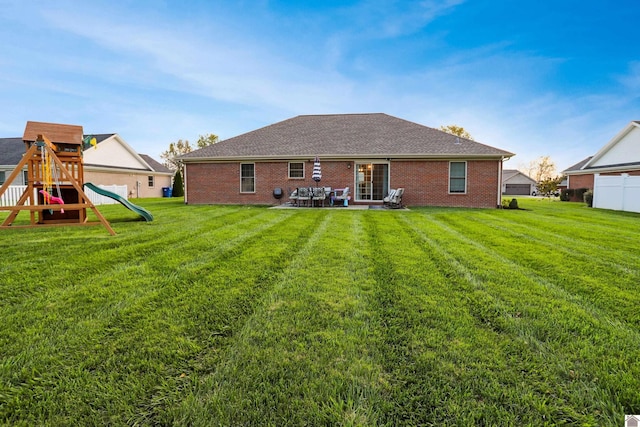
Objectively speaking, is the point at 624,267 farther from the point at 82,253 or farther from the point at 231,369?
the point at 82,253

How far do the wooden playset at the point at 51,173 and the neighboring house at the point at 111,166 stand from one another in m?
15.0

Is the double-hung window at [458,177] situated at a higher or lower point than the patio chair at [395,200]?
higher

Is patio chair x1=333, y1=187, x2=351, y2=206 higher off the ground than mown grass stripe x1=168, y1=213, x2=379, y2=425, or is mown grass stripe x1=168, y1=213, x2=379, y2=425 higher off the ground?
patio chair x1=333, y1=187, x2=351, y2=206

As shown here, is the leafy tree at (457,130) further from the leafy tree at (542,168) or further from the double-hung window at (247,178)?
the double-hung window at (247,178)

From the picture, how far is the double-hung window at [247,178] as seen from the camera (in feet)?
Answer: 50.7

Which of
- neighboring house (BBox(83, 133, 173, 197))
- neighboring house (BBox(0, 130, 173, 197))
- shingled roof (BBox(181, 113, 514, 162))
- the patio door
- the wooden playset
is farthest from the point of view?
neighboring house (BBox(83, 133, 173, 197))

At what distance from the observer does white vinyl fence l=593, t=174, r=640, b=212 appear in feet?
41.1

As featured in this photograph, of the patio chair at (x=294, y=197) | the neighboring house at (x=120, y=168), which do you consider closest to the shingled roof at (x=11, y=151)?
the neighboring house at (x=120, y=168)

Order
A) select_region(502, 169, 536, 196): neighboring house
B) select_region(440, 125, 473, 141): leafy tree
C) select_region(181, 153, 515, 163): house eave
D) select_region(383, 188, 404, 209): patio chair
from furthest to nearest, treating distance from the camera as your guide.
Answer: select_region(502, 169, 536, 196): neighboring house, select_region(440, 125, 473, 141): leafy tree, select_region(181, 153, 515, 163): house eave, select_region(383, 188, 404, 209): patio chair

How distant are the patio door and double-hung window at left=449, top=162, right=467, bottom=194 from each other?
3.02 m

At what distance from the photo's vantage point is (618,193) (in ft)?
44.1

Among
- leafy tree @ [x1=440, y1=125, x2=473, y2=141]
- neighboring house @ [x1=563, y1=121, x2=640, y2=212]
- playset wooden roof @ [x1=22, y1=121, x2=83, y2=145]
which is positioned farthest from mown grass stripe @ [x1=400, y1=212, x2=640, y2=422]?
leafy tree @ [x1=440, y1=125, x2=473, y2=141]

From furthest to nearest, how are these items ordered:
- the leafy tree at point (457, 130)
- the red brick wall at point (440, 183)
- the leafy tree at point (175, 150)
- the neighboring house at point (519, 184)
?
1. the neighboring house at point (519, 184)
2. the leafy tree at point (175, 150)
3. the leafy tree at point (457, 130)
4. the red brick wall at point (440, 183)

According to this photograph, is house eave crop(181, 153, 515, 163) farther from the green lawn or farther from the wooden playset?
the green lawn
